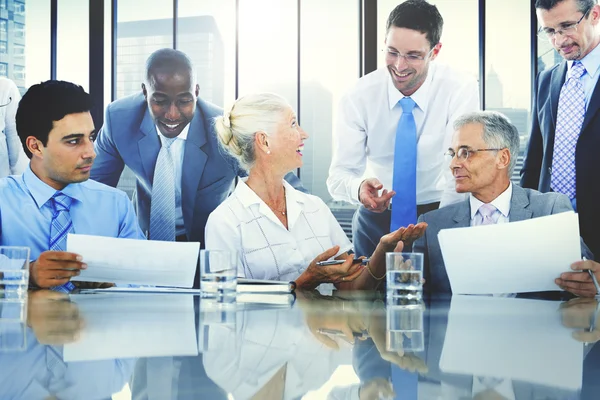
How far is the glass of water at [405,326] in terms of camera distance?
936mm

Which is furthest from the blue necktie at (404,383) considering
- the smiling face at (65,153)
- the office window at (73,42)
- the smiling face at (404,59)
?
the office window at (73,42)

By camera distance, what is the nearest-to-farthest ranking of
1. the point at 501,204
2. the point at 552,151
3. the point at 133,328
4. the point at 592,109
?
the point at 133,328 → the point at 501,204 → the point at 592,109 → the point at 552,151

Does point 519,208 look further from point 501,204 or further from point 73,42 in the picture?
point 73,42

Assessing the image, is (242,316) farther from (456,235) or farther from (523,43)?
(523,43)

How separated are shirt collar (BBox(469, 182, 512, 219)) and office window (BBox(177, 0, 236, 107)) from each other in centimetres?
180

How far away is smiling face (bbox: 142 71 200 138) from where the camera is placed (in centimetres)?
413

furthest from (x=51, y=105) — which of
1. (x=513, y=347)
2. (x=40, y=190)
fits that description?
(x=513, y=347)

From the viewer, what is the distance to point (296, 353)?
0.87m

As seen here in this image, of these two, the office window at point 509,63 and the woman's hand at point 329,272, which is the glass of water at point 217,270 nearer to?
the woman's hand at point 329,272

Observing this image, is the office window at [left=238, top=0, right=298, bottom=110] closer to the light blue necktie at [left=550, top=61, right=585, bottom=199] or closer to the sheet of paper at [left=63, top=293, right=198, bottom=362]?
the light blue necktie at [left=550, top=61, right=585, bottom=199]

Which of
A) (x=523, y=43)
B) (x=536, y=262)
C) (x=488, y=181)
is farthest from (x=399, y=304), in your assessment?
(x=523, y=43)

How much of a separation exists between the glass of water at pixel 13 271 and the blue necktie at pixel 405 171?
2408 millimetres

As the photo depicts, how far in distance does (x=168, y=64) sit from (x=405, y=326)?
3329mm

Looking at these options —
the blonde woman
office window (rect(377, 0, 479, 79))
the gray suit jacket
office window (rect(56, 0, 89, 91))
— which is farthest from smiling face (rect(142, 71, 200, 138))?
the gray suit jacket
